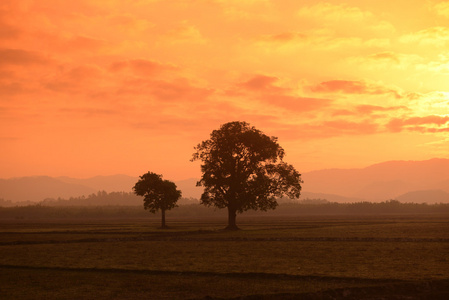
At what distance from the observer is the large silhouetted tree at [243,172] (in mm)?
88438

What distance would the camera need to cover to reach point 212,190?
297 feet

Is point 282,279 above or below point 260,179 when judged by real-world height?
below

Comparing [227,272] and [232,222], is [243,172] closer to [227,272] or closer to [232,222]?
[232,222]

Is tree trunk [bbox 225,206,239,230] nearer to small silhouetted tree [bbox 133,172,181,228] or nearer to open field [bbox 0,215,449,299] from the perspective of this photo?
small silhouetted tree [bbox 133,172,181,228]

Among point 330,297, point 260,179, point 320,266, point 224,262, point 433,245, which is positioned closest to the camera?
point 330,297

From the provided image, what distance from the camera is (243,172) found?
89500 millimetres

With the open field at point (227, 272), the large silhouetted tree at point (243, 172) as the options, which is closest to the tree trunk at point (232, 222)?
the large silhouetted tree at point (243, 172)

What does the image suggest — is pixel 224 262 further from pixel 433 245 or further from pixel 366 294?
pixel 433 245

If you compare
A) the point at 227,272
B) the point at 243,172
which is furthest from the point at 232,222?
the point at 227,272

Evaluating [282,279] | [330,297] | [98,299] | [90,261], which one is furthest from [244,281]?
[90,261]

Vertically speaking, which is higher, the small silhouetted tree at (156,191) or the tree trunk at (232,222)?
the small silhouetted tree at (156,191)

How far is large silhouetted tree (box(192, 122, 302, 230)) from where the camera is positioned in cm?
8844

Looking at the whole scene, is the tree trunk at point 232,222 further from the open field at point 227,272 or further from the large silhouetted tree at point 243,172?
the open field at point 227,272

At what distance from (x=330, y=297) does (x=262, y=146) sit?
6561 centimetres
